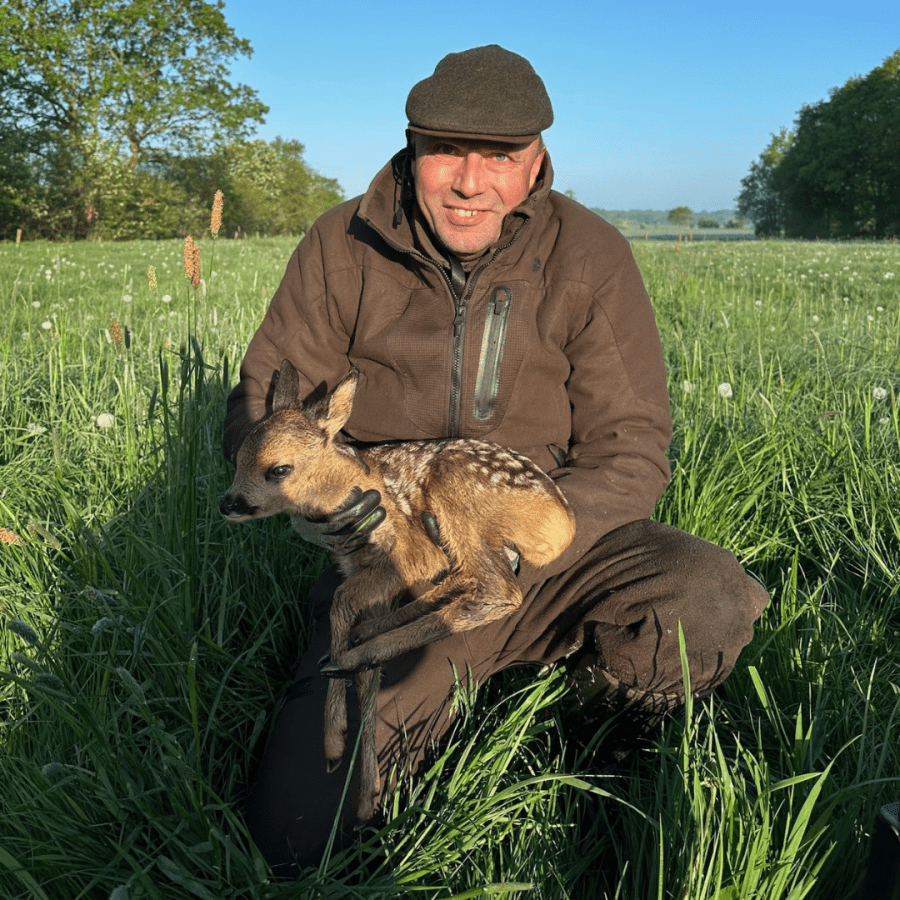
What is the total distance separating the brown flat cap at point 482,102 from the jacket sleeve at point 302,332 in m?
0.70

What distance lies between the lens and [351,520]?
266cm

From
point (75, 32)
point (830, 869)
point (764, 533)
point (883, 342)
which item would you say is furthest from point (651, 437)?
point (75, 32)

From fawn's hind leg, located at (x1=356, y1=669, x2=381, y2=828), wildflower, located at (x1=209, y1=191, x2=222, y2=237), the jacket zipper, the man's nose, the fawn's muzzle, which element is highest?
the man's nose

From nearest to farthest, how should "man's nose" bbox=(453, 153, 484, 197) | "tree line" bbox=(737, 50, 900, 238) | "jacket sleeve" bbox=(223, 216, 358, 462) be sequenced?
"man's nose" bbox=(453, 153, 484, 197), "jacket sleeve" bbox=(223, 216, 358, 462), "tree line" bbox=(737, 50, 900, 238)

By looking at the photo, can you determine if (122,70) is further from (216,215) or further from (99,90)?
(216,215)

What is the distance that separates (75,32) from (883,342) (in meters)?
42.6

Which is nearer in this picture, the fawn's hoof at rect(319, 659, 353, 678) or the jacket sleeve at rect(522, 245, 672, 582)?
the fawn's hoof at rect(319, 659, 353, 678)

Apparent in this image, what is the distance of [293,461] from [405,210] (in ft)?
3.96

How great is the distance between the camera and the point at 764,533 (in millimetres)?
3615

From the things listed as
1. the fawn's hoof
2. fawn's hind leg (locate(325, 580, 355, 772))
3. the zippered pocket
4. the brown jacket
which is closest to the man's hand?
fawn's hind leg (locate(325, 580, 355, 772))

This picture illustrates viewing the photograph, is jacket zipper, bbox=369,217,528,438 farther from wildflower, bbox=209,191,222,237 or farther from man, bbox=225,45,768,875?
wildflower, bbox=209,191,222,237

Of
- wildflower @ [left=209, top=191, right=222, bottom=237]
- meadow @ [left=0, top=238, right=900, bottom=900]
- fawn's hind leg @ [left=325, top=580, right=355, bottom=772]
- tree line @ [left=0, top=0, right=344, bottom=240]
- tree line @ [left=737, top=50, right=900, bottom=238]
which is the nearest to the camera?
meadow @ [left=0, top=238, right=900, bottom=900]

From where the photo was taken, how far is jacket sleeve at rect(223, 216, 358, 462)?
3330 millimetres

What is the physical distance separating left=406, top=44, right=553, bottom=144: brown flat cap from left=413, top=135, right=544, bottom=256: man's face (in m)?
0.10
